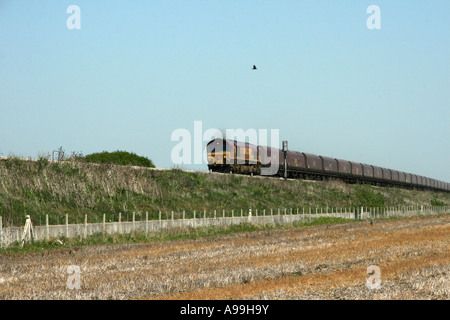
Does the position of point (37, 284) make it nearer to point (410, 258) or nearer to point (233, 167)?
point (410, 258)

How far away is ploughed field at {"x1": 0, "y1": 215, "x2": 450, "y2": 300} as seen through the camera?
12484 millimetres

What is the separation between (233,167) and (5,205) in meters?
32.6

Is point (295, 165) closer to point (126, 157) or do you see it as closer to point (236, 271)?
point (126, 157)

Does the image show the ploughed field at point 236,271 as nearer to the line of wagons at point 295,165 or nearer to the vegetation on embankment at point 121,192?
the vegetation on embankment at point 121,192

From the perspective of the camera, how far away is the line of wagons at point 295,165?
→ 59.0 meters

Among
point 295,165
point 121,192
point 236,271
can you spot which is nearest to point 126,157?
point 295,165

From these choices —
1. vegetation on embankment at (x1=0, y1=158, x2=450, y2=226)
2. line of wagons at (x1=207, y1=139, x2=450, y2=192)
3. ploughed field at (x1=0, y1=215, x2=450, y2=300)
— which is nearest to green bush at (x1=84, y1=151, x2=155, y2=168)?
line of wagons at (x1=207, y1=139, x2=450, y2=192)

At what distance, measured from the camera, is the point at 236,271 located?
16203 mm

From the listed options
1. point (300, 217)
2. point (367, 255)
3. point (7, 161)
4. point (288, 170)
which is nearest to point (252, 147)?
point (288, 170)

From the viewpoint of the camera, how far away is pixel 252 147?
202ft

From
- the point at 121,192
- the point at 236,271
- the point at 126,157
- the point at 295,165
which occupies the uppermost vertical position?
the point at 126,157

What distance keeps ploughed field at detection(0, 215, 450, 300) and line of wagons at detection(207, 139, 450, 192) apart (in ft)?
108

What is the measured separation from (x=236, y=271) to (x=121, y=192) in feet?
83.3

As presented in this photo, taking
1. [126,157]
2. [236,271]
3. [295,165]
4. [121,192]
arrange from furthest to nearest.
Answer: [126,157], [295,165], [121,192], [236,271]
